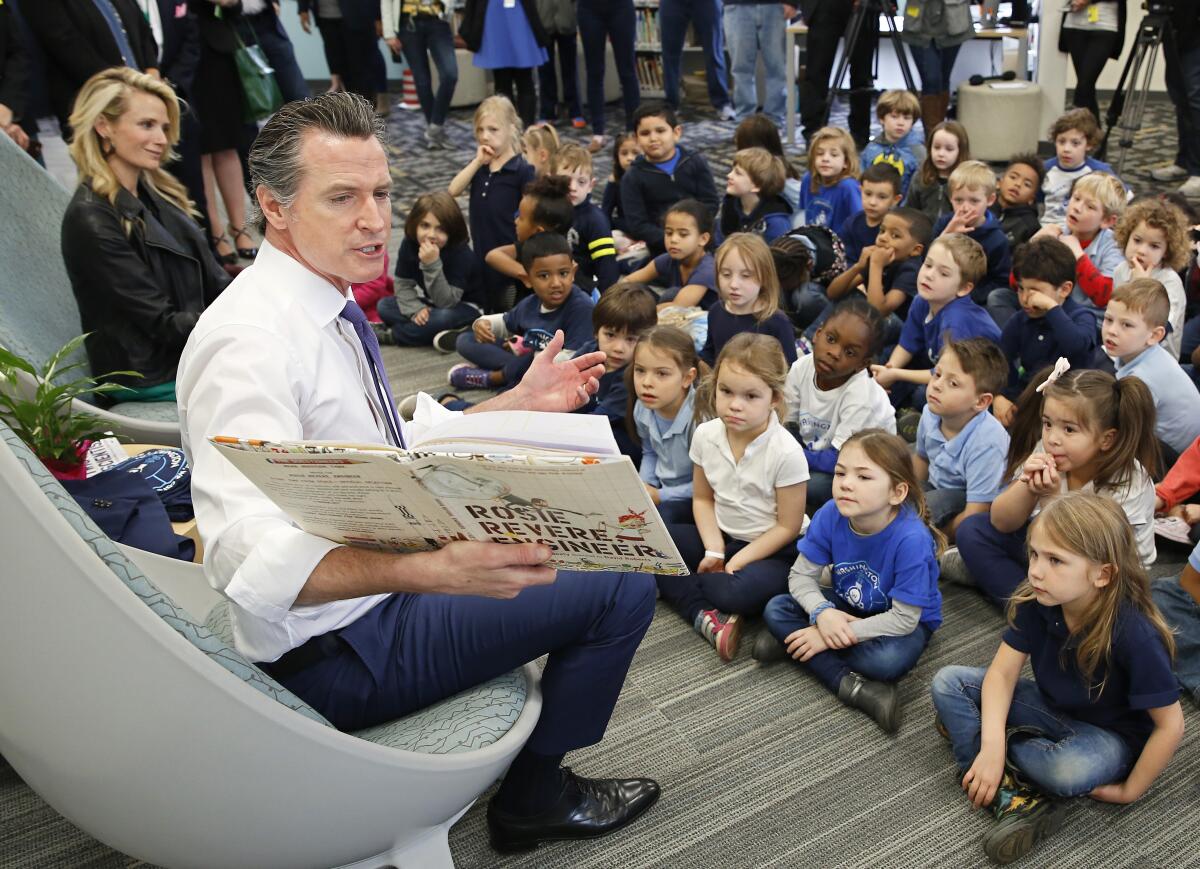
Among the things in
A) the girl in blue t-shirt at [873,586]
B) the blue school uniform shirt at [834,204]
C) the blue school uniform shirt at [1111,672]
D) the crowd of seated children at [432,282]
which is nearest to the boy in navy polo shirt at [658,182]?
the blue school uniform shirt at [834,204]

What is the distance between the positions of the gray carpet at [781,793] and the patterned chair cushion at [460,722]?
0.44 meters

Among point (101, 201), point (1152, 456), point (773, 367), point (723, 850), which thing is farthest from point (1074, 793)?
point (101, 201)

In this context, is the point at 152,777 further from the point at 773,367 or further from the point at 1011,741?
the point at 773,367

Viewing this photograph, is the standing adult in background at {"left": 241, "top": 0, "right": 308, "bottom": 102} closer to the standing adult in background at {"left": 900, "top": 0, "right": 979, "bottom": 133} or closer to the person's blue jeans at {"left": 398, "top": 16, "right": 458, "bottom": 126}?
the person's blue jeans at {"left": 398, "top": 16, "right": 458, "bottom": 126}

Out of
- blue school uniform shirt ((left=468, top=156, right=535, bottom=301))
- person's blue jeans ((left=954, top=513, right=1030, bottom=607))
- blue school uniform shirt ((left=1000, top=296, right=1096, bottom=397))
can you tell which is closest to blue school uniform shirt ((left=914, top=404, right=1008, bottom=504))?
person's blue jeans ((left=954, top=513, right=1030, bottom=607))

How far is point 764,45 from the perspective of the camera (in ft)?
22.5

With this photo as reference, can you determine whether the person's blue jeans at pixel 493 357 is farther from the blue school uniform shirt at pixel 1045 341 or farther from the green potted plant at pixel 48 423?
the green potted plant at pixel 48 423

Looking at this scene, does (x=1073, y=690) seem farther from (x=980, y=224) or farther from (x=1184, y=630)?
(x=980, y=224)

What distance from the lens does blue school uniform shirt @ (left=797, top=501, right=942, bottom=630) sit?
7.40ft

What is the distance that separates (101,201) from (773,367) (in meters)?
1.70

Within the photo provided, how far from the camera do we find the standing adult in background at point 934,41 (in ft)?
19.4

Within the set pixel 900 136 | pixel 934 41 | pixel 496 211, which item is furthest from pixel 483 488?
pixel 934 41

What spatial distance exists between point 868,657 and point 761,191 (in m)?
2.53

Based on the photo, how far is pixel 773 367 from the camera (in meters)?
2.52
